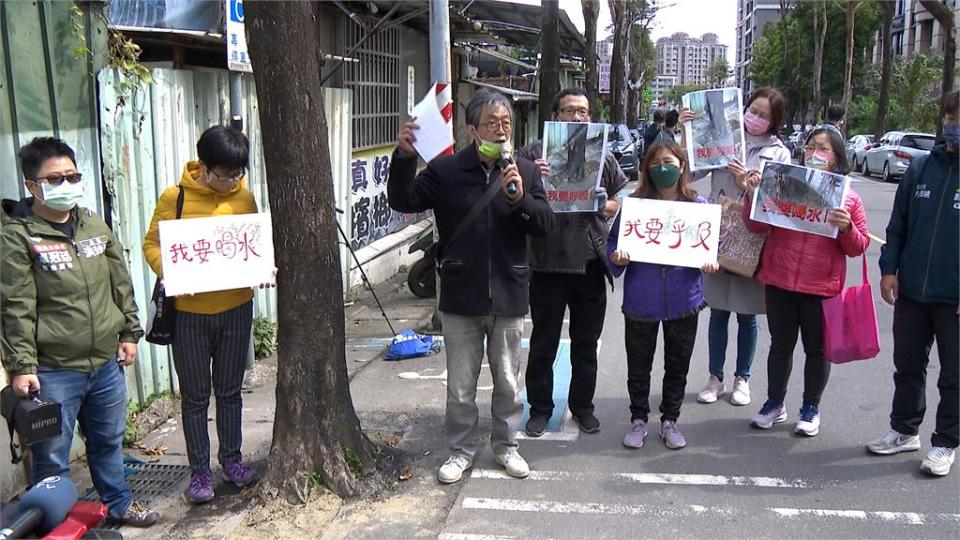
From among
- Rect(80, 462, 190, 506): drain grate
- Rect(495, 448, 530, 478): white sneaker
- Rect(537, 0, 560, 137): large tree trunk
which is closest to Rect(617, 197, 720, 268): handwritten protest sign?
Rect(495, 448, 530, 478): white sneaker

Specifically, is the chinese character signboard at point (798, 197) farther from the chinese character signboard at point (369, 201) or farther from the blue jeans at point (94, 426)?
the chinese character signboard at point (369, 201)

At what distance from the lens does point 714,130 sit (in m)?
4.73

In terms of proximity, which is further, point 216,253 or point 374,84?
point 374,84

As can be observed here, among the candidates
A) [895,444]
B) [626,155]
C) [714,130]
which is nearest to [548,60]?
[714,130]

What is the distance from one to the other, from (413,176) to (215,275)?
1.06 meters

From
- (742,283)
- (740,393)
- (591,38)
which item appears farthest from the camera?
(591,38)

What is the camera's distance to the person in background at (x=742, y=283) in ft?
16.3

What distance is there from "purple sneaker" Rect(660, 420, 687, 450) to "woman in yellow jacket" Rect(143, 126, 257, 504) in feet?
7.81

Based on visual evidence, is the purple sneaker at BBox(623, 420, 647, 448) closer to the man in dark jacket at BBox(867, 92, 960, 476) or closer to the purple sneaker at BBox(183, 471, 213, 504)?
the man in dark jacket at BBox(867, 92, 960, 476)

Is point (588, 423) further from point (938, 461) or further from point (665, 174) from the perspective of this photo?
point (938, 461)

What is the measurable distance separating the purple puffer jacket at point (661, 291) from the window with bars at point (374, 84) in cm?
597

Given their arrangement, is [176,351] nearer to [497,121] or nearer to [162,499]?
[162,499]

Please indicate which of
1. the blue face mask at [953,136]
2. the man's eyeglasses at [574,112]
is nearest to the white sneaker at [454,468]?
the man's eyeglasses at [574,112]

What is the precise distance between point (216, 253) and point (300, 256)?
413mm
